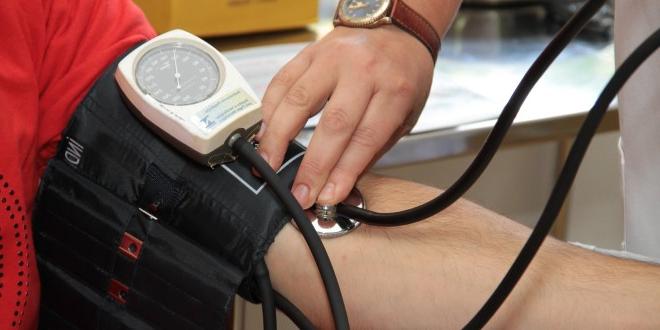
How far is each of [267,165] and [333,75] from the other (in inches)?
6.6

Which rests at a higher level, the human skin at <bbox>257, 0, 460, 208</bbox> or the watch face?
the watch face

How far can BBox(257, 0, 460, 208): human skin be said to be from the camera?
2.90 ft

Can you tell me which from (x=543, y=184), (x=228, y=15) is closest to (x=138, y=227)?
(x=228, y=15)

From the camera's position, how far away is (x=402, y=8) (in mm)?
1042

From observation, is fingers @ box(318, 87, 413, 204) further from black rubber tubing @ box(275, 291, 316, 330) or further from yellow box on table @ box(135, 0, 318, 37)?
yellow box on table @ box(135, 0, 318, 37)

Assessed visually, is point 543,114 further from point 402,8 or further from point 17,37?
point 17,37

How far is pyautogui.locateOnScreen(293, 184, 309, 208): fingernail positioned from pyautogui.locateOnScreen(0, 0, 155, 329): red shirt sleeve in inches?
10.2

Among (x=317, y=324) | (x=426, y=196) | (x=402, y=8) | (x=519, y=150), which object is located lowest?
(x=519, y=150)

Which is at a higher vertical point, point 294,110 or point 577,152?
point 577,152

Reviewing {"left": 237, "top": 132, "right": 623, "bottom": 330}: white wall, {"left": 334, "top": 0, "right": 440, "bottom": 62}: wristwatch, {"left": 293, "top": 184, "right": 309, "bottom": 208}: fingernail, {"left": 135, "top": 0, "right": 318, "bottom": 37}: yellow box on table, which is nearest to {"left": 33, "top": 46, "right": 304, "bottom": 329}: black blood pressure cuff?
{"left": 293, "top": 184, "right": 309, "bottom": 208}: fingernail

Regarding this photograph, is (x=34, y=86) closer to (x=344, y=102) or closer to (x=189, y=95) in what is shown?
(x=189, y=95)

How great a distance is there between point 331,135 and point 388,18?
0.66 feet

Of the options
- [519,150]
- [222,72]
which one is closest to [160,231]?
[222,72]

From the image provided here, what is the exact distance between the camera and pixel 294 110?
2.99 ft
